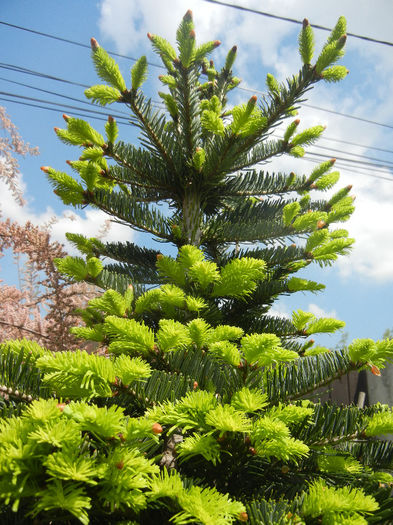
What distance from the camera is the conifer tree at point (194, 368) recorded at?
0.71 meters

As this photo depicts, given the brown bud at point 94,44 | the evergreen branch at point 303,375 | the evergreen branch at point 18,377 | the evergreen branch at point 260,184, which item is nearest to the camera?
the evergreen branch at point 18,377

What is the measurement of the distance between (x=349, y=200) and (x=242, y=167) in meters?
0.78

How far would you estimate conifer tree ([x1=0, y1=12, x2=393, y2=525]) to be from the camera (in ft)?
2.33

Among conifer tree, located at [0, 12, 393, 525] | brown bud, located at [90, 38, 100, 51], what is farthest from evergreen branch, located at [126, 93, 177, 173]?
brown bud, located at [90, 38, 100, 51]

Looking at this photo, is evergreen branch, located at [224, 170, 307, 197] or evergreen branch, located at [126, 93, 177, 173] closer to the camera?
evergreen branch, located at [126, 93, 177, 173]

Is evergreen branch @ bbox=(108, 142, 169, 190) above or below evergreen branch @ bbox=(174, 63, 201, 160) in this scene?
below

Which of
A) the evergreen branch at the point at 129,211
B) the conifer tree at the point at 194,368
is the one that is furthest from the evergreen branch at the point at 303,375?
the evergreen branch at the point at 129,211

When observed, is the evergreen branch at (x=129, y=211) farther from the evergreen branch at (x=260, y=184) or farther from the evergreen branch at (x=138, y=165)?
the evergreen branch at (x=260, y=184)

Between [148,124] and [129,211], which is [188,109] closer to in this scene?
[148,124]

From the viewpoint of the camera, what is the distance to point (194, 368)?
3.94ft

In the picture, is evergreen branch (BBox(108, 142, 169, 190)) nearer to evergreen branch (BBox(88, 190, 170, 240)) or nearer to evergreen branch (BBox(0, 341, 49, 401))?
evergreen branch (BBox(88, 190, 170, 240))

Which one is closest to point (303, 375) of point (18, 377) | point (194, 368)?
point (194, 368)

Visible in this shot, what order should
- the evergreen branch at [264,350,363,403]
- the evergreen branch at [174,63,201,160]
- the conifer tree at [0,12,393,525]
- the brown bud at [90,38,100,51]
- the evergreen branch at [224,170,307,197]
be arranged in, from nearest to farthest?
the conifer tree at [0,12,393,525] → the evergreen branch at [264,350,363,403] → the brown bud at [90,38,100,51] → the evergreen branch at [174,63,201,160] → the evergreen branch at [224,170,307,197]

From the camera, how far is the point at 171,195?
2.32 metres
